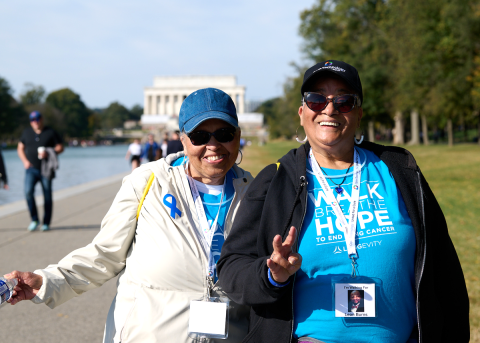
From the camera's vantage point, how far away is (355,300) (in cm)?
200

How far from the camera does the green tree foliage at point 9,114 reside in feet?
277

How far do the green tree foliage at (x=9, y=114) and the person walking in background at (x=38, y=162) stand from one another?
8179cm

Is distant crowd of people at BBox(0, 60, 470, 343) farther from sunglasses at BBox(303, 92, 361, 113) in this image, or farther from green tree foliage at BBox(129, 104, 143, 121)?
green tree foliage at BBox(129, 104, 143, 121)

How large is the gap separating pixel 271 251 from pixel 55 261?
5074 millimetres

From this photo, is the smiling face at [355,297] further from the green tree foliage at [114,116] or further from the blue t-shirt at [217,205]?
the green tree foliage at [114,116]

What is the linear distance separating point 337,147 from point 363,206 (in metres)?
0.30

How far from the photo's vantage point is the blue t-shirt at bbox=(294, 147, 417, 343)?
2.02 meters

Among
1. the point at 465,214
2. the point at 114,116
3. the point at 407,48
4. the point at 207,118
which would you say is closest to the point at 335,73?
the point at 207,118

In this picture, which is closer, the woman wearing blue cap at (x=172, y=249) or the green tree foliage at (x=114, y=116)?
the woman wearing blue cap at (x=172, y=249)

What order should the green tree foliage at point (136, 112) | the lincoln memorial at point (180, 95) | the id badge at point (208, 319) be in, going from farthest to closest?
1. the green tree foliage at point (136, 112)
2. the lincoln memorial at point (180, 95)
3. the id badge at point (208, 319)

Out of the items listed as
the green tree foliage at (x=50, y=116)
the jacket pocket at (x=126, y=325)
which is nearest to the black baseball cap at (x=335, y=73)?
the jacket pocket at (x=126, y=325)

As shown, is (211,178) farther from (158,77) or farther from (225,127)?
(158,77)

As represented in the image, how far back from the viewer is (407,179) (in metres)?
2.21

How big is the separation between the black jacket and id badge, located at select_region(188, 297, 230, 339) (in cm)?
14
